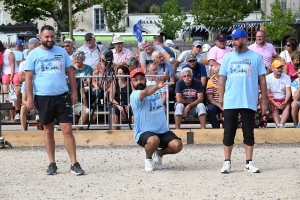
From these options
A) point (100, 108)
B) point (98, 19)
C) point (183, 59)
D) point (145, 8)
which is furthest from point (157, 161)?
point (145, 8)

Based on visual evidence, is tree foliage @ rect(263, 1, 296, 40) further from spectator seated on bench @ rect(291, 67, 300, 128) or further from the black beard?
the black beard

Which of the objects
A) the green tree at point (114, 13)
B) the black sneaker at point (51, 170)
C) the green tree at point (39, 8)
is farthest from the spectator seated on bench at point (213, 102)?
the green tree at point (114, 13)

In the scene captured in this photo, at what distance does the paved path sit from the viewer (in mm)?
9000

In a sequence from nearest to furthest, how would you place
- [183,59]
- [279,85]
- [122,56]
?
[279,85] → [122,56] → [183,59]

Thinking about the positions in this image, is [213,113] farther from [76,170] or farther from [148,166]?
[76,170]

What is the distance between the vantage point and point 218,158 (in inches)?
473

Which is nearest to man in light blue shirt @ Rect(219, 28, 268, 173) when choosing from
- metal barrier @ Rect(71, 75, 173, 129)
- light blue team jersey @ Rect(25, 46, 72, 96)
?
light blue team jersey @ Rect(25, 46, 72, 96)

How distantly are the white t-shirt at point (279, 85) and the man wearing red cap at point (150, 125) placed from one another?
4.71 m

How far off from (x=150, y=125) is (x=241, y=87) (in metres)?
1.29

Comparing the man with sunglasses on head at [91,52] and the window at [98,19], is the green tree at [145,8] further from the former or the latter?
the man with sunglasses on head at [91,52]

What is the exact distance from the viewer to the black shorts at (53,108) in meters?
10.5

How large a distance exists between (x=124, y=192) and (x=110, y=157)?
321 centimetres

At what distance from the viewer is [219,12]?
2247 inches

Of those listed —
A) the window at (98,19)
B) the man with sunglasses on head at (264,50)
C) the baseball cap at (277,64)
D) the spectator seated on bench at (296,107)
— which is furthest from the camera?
the window at (98,19)
